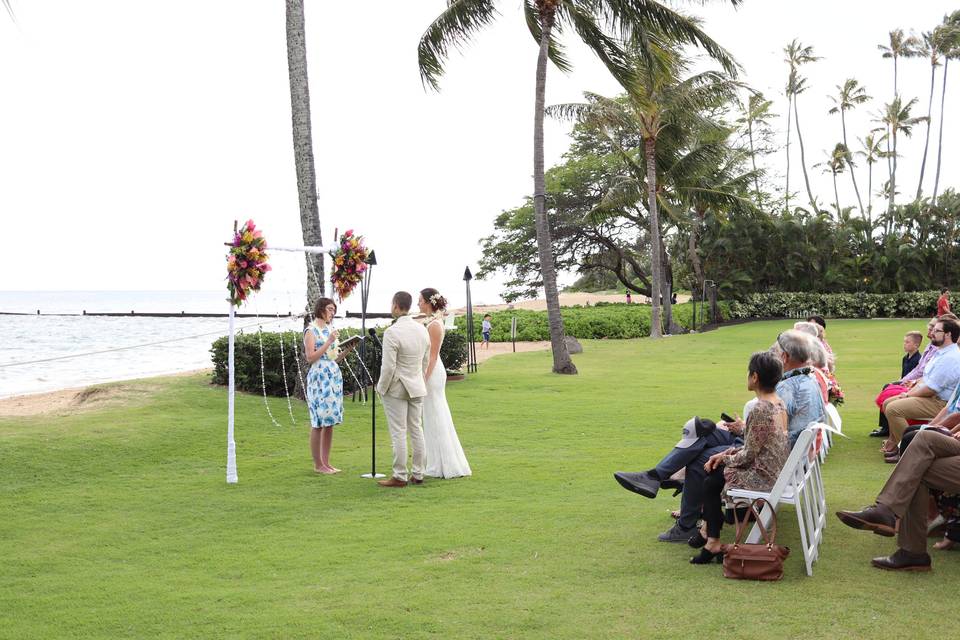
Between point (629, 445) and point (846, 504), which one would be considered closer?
point (846, 504)

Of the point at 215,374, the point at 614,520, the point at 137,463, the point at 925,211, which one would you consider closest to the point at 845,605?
the point at 614,520

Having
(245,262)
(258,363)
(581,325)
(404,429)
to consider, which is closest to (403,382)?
(404,429)

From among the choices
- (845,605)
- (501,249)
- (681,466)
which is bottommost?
(845,605)

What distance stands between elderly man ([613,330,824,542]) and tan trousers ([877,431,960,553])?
0.87 meters

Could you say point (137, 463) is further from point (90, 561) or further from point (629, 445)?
point (629, 445)

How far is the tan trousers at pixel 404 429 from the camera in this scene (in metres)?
7.92

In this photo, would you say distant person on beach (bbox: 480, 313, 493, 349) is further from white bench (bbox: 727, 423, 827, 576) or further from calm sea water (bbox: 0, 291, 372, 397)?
white bench (bbox: 727, 423, 827, 576)

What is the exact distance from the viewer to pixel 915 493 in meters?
4.97

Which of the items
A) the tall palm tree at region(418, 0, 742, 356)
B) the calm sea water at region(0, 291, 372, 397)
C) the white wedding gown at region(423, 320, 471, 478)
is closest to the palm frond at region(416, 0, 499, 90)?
the tall palm tree at region(418, 0, 742, 356)

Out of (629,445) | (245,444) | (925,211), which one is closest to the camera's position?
(629,445)

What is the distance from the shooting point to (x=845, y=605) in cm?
448

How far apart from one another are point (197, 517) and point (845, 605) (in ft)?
15.7

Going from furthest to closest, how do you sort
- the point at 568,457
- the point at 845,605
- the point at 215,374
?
the point at 215,374 → the point at 568,457 → the point at 845,605

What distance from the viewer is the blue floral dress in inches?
339
